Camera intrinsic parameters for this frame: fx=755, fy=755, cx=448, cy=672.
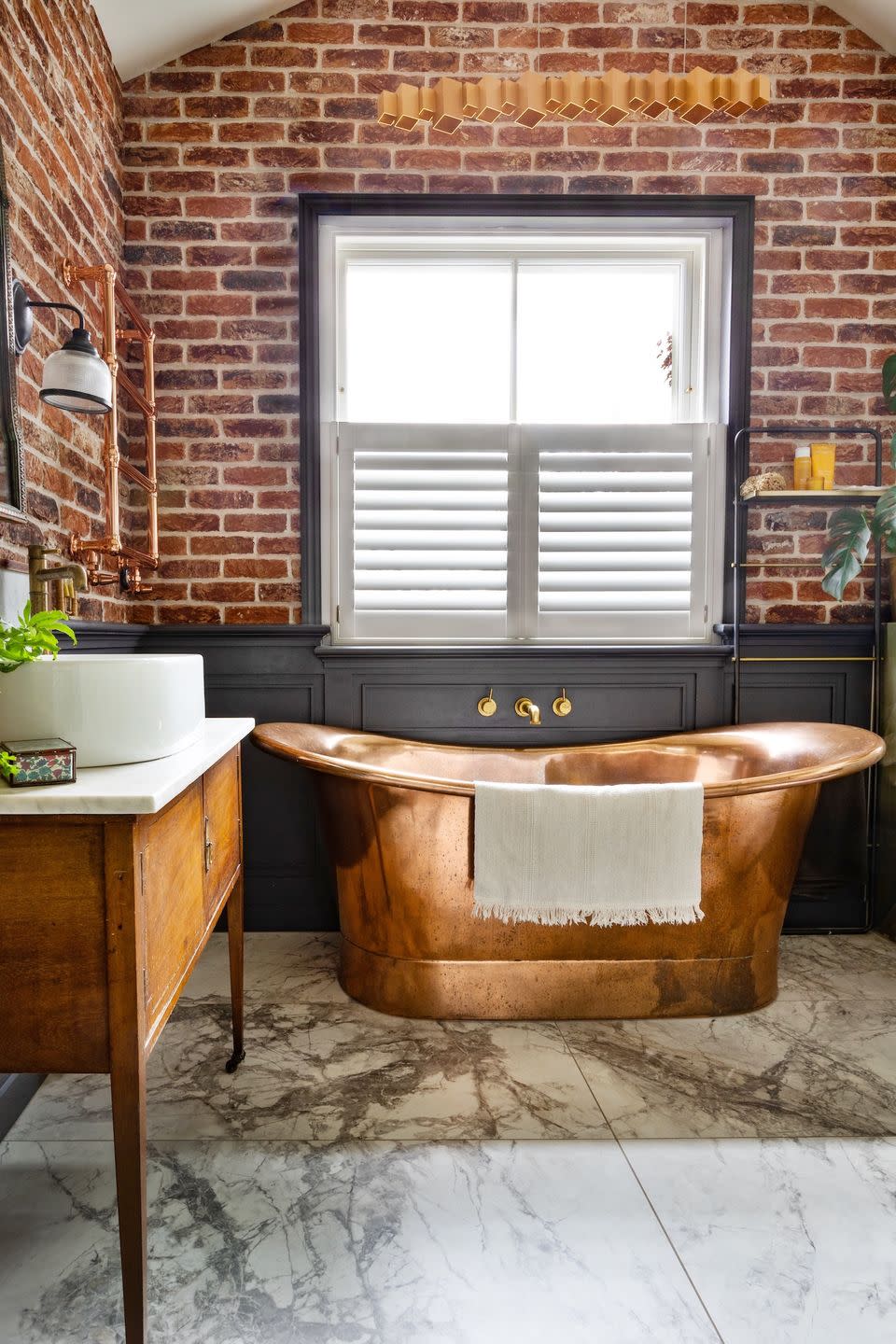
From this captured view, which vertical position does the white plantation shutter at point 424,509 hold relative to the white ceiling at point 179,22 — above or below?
below

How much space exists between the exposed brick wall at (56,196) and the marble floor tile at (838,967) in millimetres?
2305

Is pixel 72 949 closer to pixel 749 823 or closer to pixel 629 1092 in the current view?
pixel 629 1092

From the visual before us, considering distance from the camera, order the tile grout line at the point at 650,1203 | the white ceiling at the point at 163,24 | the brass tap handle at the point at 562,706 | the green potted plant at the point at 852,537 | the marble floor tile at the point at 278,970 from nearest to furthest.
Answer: the tile grout line at the point at 650,1203
the marble floor tile at the point at 278,970
the white ceiling at the point at 163,24
the green potted plant at the point at 852,537
the brass tap handle at the point at 562,706

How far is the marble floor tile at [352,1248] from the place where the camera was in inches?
41.8

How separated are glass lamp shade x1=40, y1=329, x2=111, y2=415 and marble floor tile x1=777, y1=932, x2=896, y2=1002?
7.37 ft

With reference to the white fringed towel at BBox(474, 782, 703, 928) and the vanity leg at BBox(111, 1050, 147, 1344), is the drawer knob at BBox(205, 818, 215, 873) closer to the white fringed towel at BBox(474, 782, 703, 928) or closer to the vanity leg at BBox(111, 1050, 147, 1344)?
the vanity leg at BBox(111, 1050, 147, 1344)

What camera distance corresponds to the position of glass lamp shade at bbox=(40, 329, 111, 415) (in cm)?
146

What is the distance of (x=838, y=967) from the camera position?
228cm

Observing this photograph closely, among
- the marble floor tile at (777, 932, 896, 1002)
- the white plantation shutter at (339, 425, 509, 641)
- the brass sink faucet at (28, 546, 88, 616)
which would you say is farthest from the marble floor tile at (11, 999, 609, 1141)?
the white plantation shutter at (339, 425, 509, 641)

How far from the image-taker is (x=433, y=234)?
2506 millimetres

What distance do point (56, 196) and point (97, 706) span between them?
161cm

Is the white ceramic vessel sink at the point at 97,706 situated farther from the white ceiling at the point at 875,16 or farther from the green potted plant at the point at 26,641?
the white ceiling at the point at 875,16

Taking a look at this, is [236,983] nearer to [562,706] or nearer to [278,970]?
[278,970]

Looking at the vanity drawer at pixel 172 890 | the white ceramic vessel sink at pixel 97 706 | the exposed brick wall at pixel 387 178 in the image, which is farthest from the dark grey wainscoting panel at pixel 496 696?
the white ceramic vessel sink at pixel 97 706
